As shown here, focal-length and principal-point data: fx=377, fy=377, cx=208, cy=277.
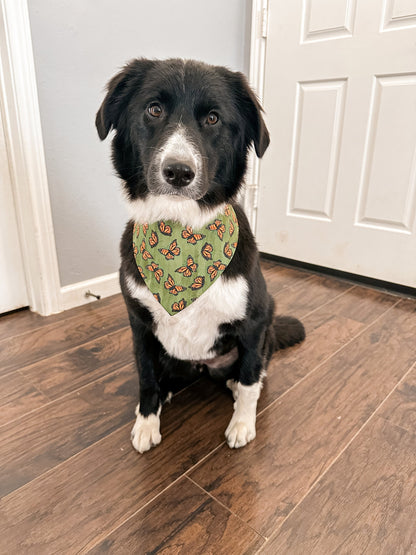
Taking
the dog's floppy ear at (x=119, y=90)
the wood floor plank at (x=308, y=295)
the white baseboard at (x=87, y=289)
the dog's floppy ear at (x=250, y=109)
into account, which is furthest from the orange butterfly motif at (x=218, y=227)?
the white baseboard at (x=87, y=289)

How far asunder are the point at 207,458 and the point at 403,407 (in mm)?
648

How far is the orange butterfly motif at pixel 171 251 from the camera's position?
101 cm

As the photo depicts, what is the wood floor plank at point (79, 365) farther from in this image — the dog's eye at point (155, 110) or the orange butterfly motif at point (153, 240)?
the dog's eye at point (155, 110)

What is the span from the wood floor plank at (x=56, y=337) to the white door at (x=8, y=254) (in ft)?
0.83

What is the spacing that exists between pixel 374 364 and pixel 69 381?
111cm

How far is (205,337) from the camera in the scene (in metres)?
1.04

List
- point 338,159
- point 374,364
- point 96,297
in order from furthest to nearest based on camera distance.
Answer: point 338,159
point 96,297
point 374,364

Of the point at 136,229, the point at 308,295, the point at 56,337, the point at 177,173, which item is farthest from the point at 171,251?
the point at 308,295

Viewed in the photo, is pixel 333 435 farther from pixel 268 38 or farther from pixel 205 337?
pixel 268 38

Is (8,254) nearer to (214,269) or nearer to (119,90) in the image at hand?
(119,90)

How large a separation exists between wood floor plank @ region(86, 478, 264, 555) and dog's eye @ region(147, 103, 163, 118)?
91 cm

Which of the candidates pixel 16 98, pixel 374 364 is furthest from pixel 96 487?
pixel 16 98

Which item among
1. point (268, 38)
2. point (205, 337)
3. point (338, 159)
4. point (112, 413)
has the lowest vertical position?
point (112, 413)

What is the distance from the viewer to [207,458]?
98cm
